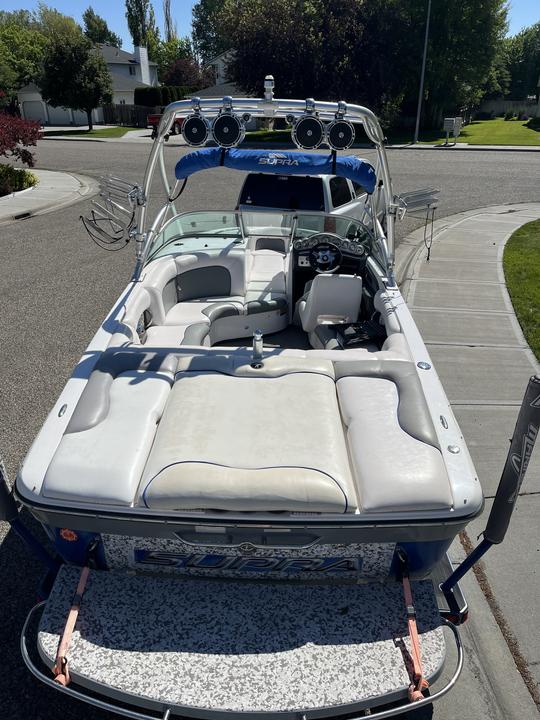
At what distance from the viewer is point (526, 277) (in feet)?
26.3

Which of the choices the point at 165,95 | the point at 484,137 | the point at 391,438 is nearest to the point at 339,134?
the point at 391,438

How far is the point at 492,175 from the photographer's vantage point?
58.1ft

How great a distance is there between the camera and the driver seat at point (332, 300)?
4930mm

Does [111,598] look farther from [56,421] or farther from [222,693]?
[56,421]

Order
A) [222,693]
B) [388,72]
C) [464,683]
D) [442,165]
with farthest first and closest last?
[388,72] → [442,165] → [464,683] → [222,693]

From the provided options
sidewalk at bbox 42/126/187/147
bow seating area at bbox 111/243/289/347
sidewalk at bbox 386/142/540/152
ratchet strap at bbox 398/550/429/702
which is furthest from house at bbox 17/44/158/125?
ratchet strap at bbox 398/550/429/702

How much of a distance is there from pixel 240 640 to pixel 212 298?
3.78 metres

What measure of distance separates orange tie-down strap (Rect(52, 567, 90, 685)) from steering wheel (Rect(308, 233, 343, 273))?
11.9 feet

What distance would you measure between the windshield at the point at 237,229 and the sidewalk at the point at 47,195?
8158 millimetres

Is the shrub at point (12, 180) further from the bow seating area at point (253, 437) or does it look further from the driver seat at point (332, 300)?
the bow seating area at point (253, 437)

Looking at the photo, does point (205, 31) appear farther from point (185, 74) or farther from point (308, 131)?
point (308, 131)

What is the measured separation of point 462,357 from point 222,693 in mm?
4492

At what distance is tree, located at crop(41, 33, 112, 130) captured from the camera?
32.7m

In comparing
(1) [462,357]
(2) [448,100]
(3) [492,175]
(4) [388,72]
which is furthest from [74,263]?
(2) [448,100]
